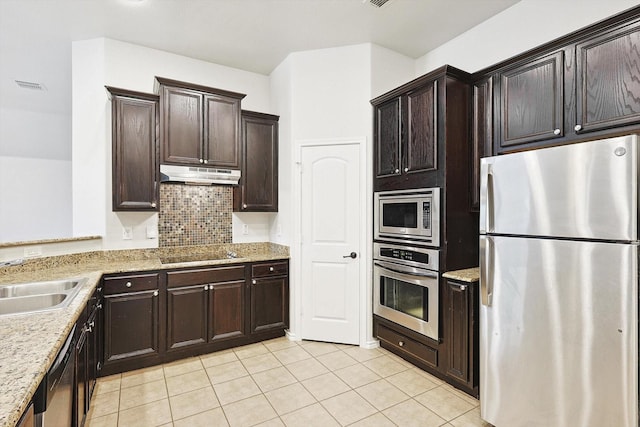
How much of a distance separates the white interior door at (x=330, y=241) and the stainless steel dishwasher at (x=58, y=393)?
2.26m

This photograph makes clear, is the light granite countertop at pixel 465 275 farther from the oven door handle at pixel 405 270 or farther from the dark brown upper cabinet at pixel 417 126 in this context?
the dark brown upper cabinet at pixel 417 126

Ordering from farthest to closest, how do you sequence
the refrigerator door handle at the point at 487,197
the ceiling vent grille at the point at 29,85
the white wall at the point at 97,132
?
the ceiling vent grille at the point at 29,85, the white wall at the point at 97,132, the refrigerator door handle at the point at 487,197

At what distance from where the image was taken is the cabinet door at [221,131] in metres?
3.42

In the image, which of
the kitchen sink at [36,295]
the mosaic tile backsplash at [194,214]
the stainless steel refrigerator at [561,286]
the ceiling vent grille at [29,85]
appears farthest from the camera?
the ceiling vent grille at [29,85]

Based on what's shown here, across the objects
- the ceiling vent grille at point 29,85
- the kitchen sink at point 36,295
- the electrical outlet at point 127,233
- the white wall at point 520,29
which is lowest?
the kitchen sink at point 36,295

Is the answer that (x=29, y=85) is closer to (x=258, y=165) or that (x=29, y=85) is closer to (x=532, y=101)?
(x=258, y=165)

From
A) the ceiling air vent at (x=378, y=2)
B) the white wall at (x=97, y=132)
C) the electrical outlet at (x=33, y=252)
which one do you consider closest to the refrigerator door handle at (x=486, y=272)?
the ceiling air vent at (x=378, y=2)

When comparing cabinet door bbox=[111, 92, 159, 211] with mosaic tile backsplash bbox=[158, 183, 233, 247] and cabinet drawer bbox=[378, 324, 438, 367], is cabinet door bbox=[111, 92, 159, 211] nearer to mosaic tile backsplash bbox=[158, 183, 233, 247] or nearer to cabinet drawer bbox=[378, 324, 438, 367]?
mosaic tile backsplash bbox=[158, 183, 233, 247]

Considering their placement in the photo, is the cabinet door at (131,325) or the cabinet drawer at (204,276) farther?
the cabinet drawer at (204,276)

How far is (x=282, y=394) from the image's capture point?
258 cm

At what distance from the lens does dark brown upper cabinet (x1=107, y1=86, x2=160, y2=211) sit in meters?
3.12

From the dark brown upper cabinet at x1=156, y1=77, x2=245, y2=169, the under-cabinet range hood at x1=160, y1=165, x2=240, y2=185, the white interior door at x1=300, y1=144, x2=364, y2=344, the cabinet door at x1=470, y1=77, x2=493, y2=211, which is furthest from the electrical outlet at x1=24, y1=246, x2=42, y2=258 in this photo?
the cabinet door at x1=470, y1=77, x2=493, y2=211

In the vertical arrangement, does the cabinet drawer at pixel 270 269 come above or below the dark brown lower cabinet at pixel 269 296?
above

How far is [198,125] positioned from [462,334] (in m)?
3.04
